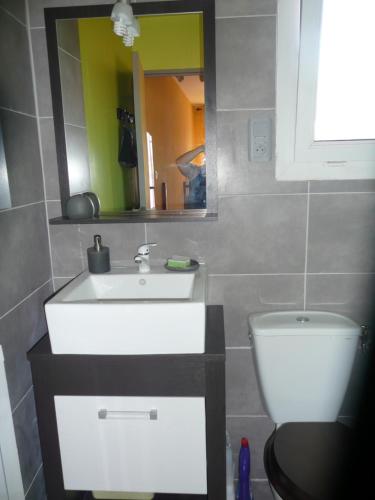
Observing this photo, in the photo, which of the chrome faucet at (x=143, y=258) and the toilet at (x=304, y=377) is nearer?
the toilet at (x=304, y=377)

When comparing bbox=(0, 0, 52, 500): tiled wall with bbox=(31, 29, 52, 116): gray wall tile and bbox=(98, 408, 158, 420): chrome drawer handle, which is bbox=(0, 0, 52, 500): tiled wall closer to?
bbox=(31, 29, 52, 116): gray wall tile

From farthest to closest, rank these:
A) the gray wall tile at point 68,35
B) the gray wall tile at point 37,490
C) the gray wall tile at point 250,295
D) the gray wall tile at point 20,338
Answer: the gray wall tile at point 250,295, the gray wall tile at point 68,35, the gray wall tile at point 37,490, the gray wall tile at point 20,338

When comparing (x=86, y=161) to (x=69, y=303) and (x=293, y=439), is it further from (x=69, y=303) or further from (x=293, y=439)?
(x=293, y=439)

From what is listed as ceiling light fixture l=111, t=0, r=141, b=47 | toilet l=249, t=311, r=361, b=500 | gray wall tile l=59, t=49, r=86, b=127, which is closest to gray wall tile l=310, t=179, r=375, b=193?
toilet l=249, t=311, r=361, b=500

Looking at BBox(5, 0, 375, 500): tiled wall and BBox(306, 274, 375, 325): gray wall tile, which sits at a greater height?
BBox(5, 0, 375, 500): tiled wall

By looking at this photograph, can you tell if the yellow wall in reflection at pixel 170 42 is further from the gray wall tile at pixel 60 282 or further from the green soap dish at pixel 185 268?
the gray wall tile at pixel 60 282

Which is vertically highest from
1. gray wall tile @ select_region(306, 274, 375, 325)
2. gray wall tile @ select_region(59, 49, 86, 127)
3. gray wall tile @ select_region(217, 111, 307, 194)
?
gray wall tile @ select_region(59, 49, 86, 127)

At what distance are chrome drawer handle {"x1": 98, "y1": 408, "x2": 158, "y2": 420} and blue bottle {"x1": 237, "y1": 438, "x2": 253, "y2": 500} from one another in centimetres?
59

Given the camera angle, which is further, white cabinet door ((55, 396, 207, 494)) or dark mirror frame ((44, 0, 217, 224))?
dark mirror frame ((44, 0, 217, 224))

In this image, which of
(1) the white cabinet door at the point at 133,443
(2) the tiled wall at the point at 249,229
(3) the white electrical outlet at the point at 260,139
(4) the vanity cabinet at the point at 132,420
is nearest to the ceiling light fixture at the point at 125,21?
(2) the tiled wall at the point at 249,229

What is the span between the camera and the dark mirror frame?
1453 millimetres

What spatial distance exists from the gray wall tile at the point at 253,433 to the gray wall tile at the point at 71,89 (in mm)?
1381

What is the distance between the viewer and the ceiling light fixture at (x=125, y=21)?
4.29 ft

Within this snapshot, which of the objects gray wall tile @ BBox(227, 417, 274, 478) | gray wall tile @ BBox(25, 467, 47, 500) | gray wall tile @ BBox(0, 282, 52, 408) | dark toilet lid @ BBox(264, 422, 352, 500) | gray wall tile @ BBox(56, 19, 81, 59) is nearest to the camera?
dark toilet lid @ BBox(264, 422, 352, 500)
